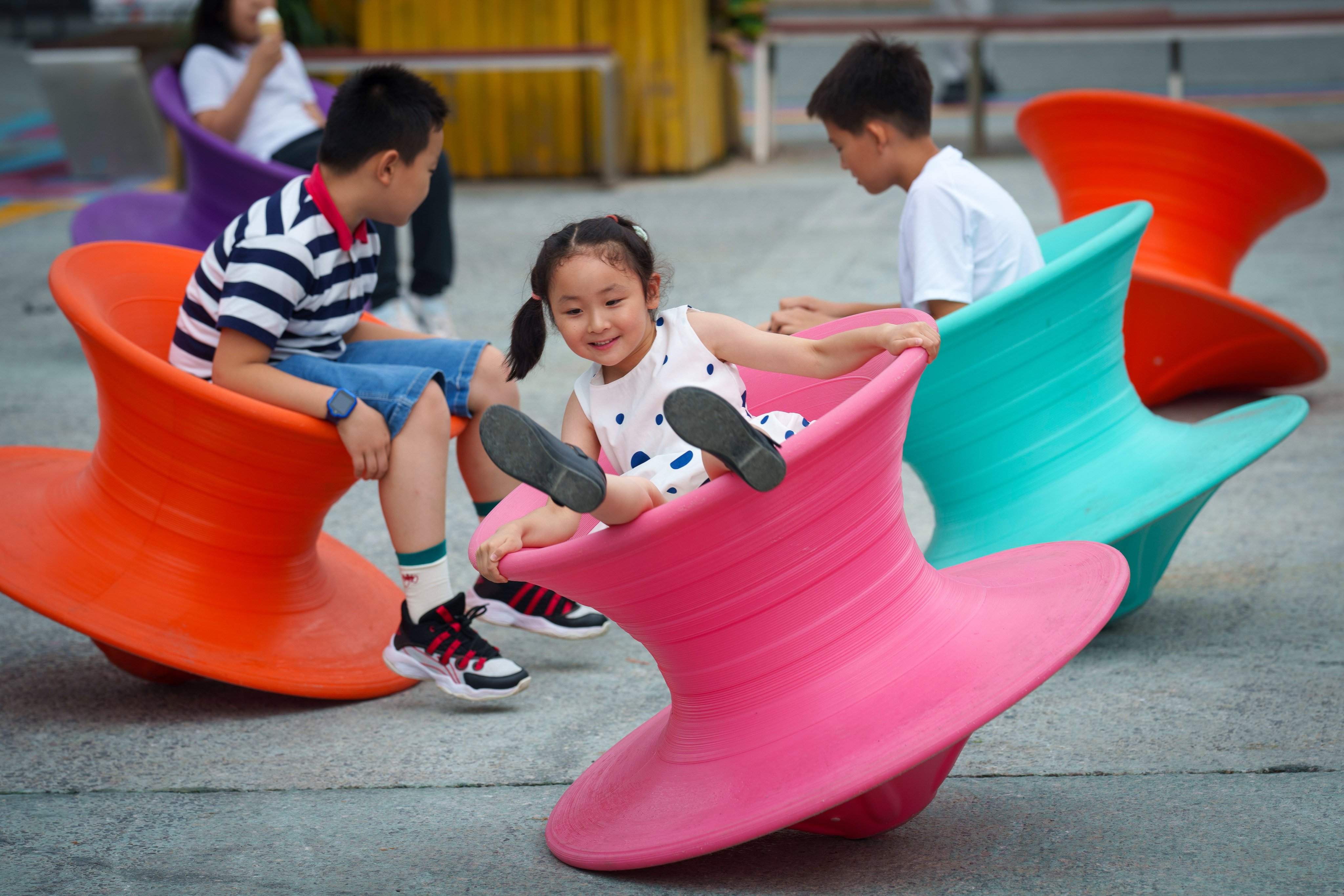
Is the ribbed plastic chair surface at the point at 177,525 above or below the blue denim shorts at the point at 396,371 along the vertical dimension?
below

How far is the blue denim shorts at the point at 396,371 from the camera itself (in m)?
2.49

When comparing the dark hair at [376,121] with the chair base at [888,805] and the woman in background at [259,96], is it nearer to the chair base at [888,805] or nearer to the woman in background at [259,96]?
the chair base at [888,805]

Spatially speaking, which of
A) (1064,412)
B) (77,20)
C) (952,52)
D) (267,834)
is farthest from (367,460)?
(77,20)

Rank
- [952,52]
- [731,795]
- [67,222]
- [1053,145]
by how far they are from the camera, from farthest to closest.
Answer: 1. [952,52]
2. [67,222]
3. [1053,145]
4. [731,795]

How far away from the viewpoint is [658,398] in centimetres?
217

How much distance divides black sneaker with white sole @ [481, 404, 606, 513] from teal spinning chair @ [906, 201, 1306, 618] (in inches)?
38.3

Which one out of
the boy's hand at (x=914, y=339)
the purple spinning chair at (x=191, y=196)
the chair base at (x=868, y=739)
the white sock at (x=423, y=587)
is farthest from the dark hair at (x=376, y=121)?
the purple spinning chair at (x=191, y=196)

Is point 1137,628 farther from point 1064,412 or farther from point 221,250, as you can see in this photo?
point 221,250

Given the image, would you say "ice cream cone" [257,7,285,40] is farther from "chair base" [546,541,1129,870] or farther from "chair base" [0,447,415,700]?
"chair base" [546,541,1129,870]

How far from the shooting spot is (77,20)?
64.1 ft

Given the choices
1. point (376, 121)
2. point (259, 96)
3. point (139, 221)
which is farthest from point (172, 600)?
point (139, 221)

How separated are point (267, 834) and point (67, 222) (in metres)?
6.92

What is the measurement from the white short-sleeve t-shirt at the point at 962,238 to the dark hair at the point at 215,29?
2971 millimetres

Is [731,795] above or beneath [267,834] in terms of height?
above
